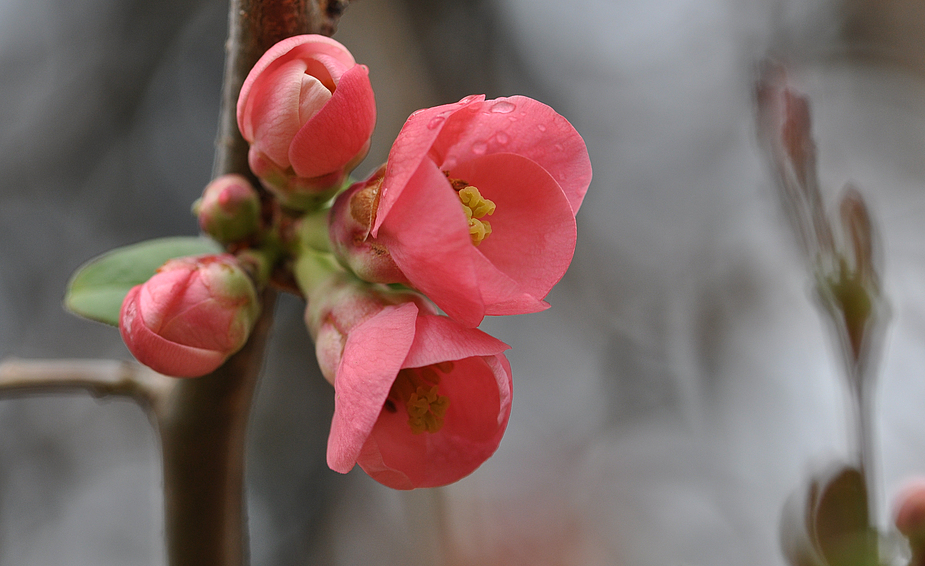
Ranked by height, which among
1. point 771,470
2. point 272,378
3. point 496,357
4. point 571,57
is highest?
point 496,357

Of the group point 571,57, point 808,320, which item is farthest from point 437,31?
point 808,320

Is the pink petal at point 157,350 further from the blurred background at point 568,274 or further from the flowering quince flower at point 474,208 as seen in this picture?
the blurred background at point 568,274

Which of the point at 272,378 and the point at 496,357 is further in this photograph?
the point at 272,378

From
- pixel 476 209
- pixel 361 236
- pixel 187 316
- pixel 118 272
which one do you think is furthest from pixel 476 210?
pixel 118 272

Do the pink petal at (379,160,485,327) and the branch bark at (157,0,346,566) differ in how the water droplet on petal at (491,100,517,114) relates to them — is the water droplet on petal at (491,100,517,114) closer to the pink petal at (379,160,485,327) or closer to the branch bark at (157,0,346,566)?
the pink petal at (379,160,485,327)

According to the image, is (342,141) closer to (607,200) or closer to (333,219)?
(333,219)

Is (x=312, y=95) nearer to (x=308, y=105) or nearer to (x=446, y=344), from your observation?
(x=308, y=105)

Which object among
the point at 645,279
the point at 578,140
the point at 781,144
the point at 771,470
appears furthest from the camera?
the point at 645,279
